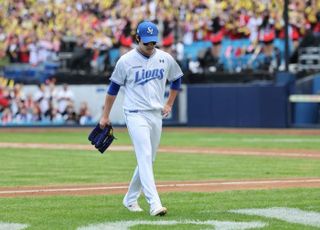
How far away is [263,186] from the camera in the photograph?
11.1 meters

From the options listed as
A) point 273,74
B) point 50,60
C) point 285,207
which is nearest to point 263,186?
point 285,207

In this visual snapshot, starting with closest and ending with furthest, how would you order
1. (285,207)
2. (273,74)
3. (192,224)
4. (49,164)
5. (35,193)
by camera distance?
(192,224)
(285,207)
(35,193)
(49,164)
(273,74)

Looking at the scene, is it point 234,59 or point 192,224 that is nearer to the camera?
point 192,224

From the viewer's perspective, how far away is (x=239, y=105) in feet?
89.2

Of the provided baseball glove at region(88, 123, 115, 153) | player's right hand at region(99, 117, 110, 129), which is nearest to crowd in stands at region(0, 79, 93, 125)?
baseball glove at region(88, 123, 115, 153)

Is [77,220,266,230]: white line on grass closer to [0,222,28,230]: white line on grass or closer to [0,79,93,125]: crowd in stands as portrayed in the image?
[0,222,28,230]: white line on grass

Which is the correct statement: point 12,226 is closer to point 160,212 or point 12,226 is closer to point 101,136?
point 160,212

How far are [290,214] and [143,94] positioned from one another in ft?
6.10

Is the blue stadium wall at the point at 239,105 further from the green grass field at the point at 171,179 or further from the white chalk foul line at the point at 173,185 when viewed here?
the white chalk foul line at the point at 173,185

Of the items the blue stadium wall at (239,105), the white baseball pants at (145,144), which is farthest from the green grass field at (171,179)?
the blue stadium wall at (239,105)

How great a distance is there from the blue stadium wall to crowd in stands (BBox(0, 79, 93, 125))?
3709 millimetres

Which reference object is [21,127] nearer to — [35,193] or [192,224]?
[35,193]

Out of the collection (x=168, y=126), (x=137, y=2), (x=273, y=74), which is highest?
(x=137, y=2)

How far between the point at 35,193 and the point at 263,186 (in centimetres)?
289
